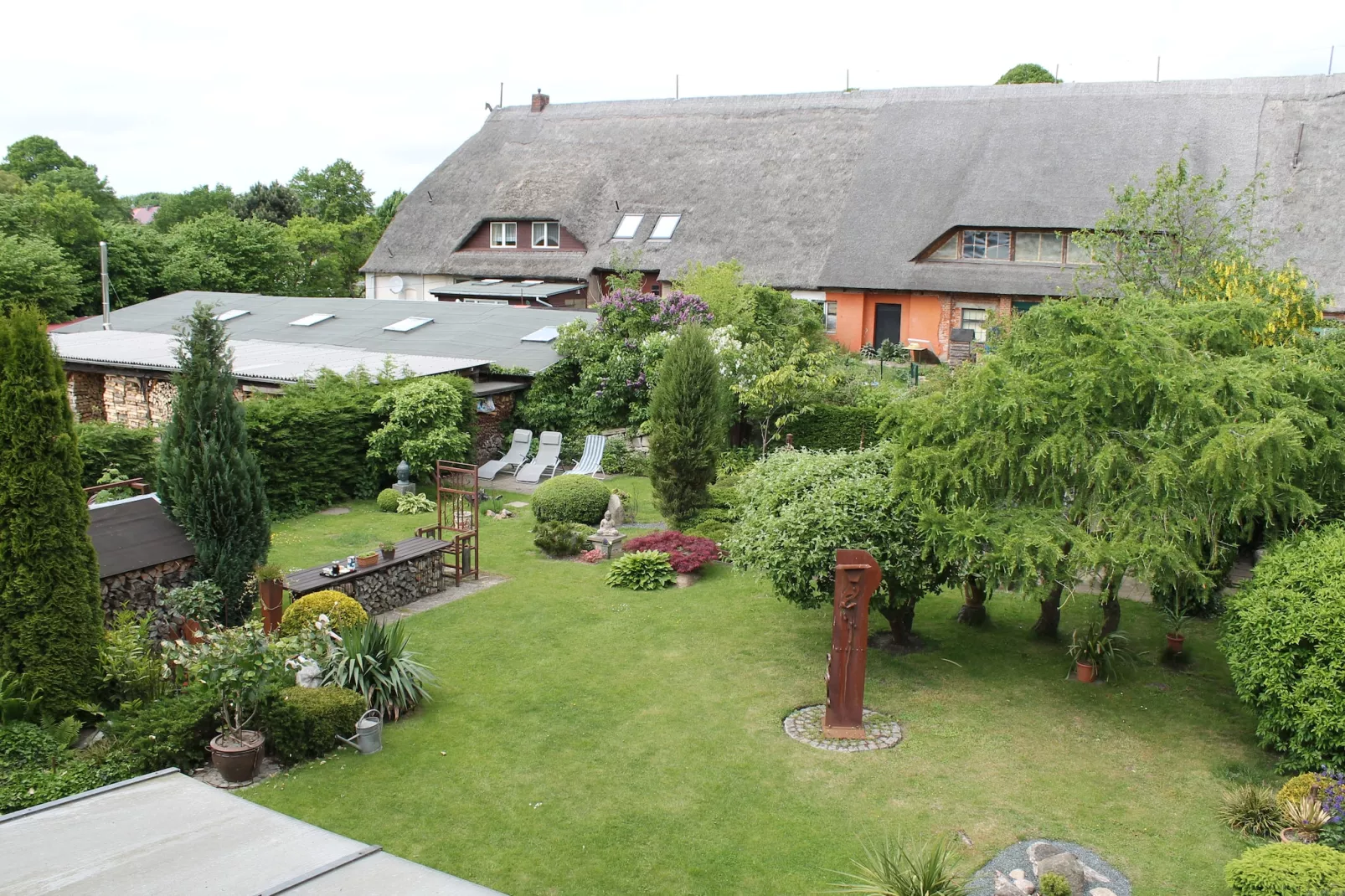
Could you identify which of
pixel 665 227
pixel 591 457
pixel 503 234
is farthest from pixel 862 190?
pixel 591 457

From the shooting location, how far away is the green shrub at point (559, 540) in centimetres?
1731

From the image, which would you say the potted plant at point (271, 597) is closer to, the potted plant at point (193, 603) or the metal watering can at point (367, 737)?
the potted plant at point (193, 603)

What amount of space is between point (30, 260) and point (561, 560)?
101 feet

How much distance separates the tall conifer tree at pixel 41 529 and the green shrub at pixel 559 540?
26.9 feet

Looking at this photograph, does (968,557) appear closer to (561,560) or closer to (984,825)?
(984,825)

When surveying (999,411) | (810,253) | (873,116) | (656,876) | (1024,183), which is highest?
(873,116)

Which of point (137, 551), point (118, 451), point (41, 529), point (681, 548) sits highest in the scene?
point (41, 529)

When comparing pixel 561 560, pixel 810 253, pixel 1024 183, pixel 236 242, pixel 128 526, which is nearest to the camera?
pixel 128 526

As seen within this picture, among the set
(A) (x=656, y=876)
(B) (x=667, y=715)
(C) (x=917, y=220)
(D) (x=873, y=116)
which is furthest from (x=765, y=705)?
(D) (x=873, y=116)

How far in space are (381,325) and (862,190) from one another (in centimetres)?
1602

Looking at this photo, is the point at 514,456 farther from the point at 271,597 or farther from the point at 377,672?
the point at 377,672

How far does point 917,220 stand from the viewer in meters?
31.7

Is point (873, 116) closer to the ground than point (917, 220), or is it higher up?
higher up

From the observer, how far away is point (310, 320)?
30.4 m
